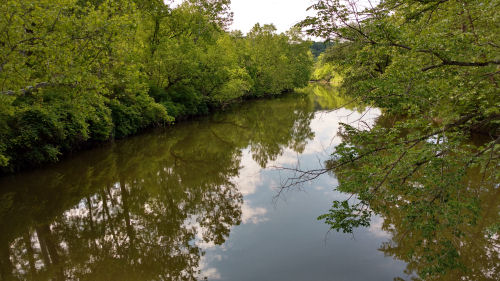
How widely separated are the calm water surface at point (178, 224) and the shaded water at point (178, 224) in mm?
28

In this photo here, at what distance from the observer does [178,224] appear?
8.18m

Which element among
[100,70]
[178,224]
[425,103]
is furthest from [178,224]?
[425,103]

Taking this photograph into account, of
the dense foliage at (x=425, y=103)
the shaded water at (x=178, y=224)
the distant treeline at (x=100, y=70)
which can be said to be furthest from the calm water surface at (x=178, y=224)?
the distant treeline at (x=100, y=70)

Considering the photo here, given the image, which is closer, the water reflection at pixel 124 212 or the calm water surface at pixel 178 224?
the calm water surface at pixel 178 224

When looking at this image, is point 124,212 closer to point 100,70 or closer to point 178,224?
point 178,224

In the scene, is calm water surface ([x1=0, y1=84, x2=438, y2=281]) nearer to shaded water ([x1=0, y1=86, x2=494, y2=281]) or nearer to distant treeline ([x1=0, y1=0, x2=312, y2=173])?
shaded water ([x1=0, y1=86, x2=494, y2=281])

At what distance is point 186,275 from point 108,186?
6.41 m

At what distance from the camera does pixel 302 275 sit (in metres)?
5.84

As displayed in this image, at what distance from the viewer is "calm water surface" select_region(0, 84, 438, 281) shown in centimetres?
616

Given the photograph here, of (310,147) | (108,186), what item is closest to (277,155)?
(310,147)

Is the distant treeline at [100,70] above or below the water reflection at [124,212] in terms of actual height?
above

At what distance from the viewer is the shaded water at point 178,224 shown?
6160 mm

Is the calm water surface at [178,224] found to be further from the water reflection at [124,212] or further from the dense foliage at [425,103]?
the dense foliage at [425,103]

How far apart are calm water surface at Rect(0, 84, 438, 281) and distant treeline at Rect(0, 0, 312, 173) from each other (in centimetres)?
187
